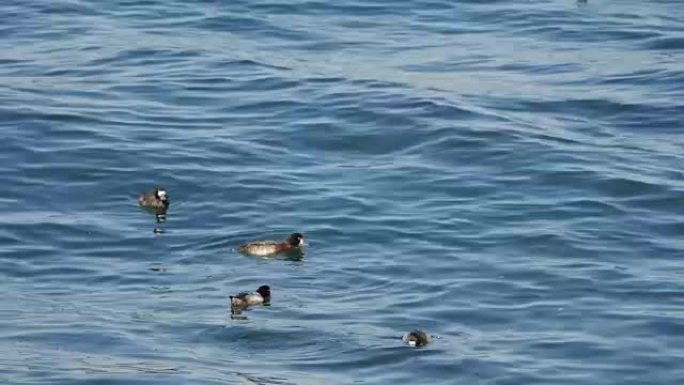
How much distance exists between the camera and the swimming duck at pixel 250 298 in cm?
1984

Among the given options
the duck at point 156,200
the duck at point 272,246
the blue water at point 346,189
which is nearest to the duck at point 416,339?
the blue water at point 346,189

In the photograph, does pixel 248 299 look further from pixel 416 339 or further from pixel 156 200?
pixel 156 200

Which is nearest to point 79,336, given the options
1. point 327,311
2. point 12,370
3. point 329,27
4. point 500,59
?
point 12,370

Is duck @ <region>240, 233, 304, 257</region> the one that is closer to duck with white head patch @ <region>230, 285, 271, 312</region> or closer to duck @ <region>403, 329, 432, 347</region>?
duck with white head patch @ <region>230, 285, 271, 312</region>

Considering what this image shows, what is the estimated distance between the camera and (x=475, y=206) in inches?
992

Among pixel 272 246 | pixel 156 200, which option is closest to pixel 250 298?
pixel 272 246

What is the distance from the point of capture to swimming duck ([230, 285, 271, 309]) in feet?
65.1

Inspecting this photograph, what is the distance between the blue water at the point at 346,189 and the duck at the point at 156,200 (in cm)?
17

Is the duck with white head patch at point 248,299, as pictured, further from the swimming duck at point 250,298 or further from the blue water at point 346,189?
the blue water at point 346,189

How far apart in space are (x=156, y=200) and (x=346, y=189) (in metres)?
3.00

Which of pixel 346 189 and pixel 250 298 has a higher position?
pixel 250 298

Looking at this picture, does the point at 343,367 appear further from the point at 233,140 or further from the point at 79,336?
the point at 233,140

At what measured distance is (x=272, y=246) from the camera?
2262 centimetres

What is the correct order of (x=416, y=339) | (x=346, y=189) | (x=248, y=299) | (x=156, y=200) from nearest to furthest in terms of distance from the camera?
(x=416, y=339)
(x=248, y=299)
(x=156, y=200)
(x=346, y=189)
